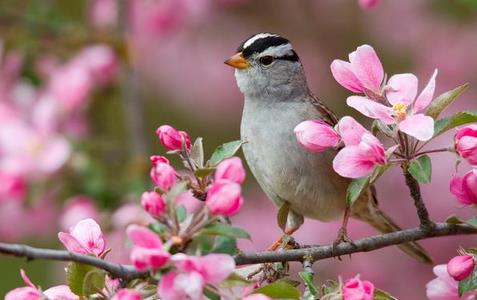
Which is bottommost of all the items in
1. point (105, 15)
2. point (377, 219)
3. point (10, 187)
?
point (377, 219)

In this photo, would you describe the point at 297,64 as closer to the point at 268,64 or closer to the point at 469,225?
the point at 268,64

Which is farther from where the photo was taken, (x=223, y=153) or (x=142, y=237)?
(x=223, y=153)

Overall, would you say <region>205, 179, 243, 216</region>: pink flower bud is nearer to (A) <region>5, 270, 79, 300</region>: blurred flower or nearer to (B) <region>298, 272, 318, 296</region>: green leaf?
(B) <region>298, 272, 318, 296</region>: green leaf

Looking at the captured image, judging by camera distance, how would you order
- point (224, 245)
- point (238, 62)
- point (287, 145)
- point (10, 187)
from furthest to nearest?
point (10, 187)
point (238, 62)
point (287, 145)
point (224, 245)

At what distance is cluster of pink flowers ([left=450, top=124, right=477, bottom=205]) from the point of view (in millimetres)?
1858

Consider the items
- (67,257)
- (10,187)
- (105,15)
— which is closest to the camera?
(67,257)

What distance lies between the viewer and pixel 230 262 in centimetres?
160

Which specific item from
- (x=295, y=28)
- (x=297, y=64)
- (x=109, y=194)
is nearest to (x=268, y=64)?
(x=297, y=64)

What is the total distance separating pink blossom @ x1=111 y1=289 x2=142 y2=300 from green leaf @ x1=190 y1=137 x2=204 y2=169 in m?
0.34

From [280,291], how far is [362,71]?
49cm

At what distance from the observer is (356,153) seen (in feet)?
6.04

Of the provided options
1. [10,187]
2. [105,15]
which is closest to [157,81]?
[105,15]

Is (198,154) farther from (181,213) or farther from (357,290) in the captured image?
(357,290)

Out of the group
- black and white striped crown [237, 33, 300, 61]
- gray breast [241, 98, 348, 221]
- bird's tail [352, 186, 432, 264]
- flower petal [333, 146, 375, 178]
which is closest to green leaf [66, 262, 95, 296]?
flower petal [333, 146, 375, 178]
